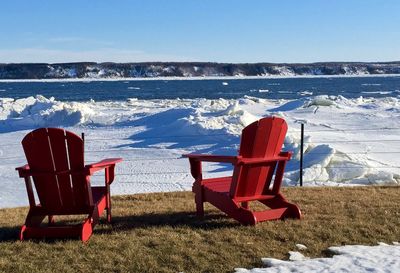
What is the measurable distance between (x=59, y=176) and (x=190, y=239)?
1.24 m

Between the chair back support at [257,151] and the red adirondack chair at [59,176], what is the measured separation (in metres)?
1.28

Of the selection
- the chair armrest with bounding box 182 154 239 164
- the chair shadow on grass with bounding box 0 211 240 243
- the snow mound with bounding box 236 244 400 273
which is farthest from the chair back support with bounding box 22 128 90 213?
the snow mound with bounding box 236 244 400 273

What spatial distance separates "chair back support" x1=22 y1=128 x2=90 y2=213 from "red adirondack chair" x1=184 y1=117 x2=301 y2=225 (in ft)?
3.90

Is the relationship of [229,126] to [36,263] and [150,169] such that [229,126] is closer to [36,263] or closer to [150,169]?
[150,169]

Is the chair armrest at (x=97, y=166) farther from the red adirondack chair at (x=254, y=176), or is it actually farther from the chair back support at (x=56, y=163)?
the red adirondack chair at (x=254, y=176)

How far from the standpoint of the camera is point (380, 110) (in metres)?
27.3

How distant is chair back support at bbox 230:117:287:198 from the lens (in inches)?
209

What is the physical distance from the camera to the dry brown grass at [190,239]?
4309 mm

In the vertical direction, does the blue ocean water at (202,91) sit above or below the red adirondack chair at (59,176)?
below

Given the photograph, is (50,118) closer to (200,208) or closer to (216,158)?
(200,208)

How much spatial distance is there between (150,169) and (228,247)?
8085 mm

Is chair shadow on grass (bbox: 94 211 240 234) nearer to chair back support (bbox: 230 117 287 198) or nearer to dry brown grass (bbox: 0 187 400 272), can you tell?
dry brown grass (bbox: 0 187 400 272)

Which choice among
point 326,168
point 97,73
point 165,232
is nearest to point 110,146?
point 326,168

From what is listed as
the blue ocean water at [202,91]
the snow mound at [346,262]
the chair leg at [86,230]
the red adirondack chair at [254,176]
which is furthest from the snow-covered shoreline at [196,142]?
the blue ocean water at [202,91]
